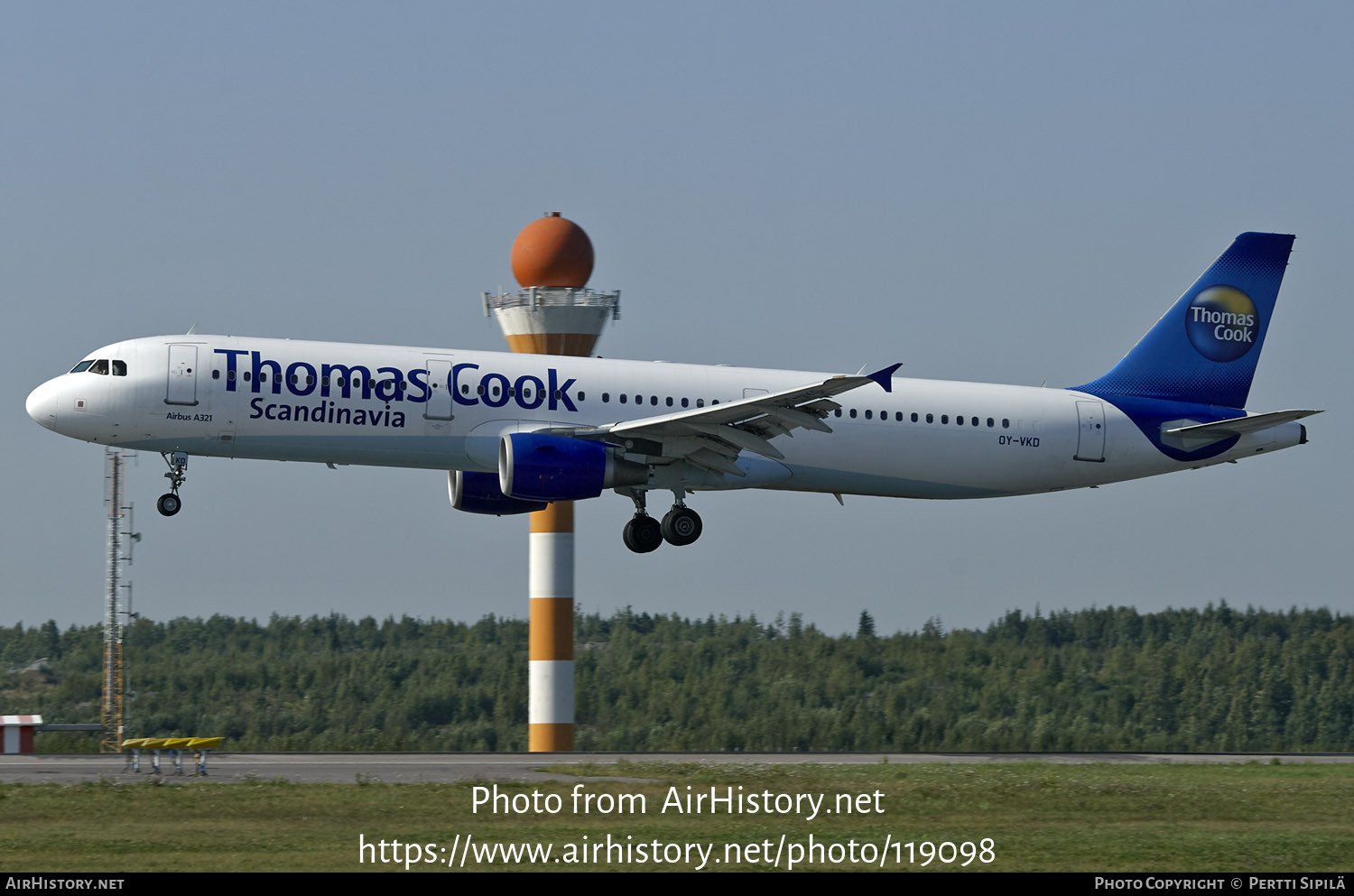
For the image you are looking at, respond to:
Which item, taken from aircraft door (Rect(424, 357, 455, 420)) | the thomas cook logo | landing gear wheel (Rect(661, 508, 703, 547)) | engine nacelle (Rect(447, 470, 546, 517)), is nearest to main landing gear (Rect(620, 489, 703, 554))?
landing gear wheel (Rect(661, 508, 703, 547))

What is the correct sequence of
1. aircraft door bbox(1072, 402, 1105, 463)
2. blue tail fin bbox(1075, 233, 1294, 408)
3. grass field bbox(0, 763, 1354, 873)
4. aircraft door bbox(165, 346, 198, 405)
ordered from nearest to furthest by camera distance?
grass field bbox(0, 763, 1354, 873) < aircraft door bbox(165, 346, 198, 405) < aircraft door bbox(1072, 402, 1105, 463) < blue tail fin bbox(1075, 233, 1294, 408)

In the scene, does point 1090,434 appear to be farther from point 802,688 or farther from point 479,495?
point 802,688

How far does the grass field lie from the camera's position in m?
24.2

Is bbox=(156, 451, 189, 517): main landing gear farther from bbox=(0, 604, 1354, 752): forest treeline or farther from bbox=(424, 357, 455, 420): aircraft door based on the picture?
bbox=(0, 604, 1354, 752): forest treeline

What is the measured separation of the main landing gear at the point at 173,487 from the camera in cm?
3781

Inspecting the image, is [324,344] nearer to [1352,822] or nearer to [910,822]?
[910,822]

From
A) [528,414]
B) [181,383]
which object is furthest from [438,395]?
[181,383]

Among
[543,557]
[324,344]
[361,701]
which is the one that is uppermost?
[324,344]

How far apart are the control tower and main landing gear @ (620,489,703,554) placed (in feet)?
40.5

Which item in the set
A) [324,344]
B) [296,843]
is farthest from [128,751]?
[296,843]

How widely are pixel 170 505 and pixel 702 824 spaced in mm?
16570

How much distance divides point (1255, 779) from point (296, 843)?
65.6 feet

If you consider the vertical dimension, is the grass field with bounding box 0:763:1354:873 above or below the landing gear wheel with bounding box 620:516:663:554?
below

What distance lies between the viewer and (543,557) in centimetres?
5419
